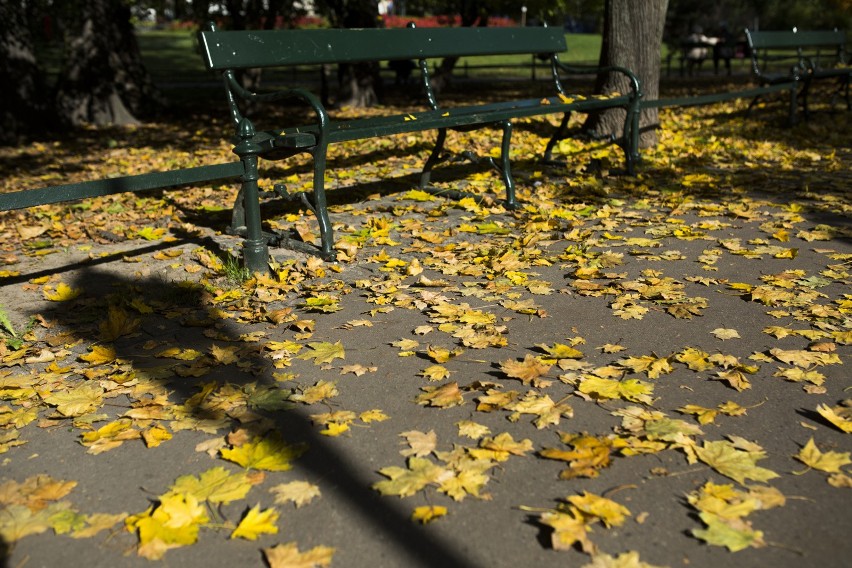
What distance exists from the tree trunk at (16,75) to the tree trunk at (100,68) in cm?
76

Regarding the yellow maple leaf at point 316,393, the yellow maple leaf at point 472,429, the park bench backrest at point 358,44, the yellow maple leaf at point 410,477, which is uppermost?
the park bench backrest at point 358,44

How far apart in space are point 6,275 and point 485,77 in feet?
57.1

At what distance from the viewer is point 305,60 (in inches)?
208

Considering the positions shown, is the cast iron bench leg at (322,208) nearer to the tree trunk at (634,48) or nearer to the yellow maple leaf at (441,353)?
the yellow maple leaf at (441,353)

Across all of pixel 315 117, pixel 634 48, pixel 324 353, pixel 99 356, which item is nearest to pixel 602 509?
pixel 324 353

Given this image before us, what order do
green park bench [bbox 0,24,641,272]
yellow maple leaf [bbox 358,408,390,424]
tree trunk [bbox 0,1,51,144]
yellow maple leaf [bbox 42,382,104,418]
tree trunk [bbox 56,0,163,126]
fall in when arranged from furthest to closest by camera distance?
tree trunk [bbox 56,0,163,126] → tree trunk [bbox 0,1,51,144] → green park bench [bbox 0,24,641,272] → yellow maple leaf [bbox 42,382,104,418] → yellow maple leaf [bbox 358,408,390,424]

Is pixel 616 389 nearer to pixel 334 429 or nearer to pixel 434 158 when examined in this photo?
pixel 334 429

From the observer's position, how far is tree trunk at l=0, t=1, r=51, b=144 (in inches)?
407

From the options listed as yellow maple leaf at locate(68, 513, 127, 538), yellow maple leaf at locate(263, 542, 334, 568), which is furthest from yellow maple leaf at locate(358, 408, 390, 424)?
yellow maple leaf at locate(68, 513, 127, 538)

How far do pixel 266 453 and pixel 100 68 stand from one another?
424 inches

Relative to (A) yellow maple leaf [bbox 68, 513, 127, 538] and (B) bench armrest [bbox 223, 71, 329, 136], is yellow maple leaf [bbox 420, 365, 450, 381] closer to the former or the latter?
(A) yellow maple leaf [bbox 68, 513, 127, 538]

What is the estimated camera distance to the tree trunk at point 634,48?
8055mm

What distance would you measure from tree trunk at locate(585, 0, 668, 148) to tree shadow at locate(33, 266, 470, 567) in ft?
17.0

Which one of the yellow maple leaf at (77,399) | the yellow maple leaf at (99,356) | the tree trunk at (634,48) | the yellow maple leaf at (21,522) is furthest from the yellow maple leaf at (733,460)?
the tree trunk at (634,48)
